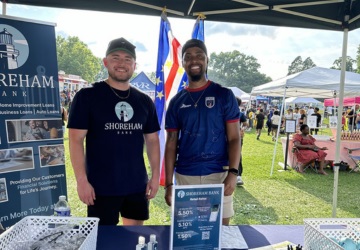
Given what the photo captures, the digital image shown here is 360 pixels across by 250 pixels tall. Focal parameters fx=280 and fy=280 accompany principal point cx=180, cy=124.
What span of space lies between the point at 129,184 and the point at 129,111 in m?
0.46

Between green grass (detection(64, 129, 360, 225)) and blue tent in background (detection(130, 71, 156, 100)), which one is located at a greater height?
blue tent in background (detection(130, 71, 156, 100))

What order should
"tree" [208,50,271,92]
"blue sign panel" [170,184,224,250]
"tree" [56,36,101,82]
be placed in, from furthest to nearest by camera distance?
"tree" [208,50,271,92]
"tree" [56,36,101,82]
"blue sign panel" [170,184,224,250]

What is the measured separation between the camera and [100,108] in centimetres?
170

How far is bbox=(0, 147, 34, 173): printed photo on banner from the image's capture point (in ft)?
6.83

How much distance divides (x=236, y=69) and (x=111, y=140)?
287ft

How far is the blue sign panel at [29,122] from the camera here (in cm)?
207

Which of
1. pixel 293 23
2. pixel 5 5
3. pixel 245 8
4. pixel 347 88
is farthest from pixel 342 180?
pixel 5 5

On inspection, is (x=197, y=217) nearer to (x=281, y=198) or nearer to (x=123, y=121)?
(x=123, y=121)

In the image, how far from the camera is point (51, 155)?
231 cm

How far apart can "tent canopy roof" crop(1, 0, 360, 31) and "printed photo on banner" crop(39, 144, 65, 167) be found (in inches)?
50.0

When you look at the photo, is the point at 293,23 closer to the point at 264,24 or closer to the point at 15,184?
the point at 264,24

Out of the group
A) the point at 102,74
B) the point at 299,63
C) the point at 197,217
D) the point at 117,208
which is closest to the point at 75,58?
the point at 102,74

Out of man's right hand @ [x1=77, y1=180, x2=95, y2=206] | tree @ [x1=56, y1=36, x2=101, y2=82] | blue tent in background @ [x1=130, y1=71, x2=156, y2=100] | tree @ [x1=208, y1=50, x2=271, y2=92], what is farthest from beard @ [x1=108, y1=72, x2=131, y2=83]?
tree @ [x1=208, y1=50, x2=271, y2=92]

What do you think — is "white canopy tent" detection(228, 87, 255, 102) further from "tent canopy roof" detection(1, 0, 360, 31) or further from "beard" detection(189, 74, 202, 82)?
"beard" detection(189, 74, 202, 82)
